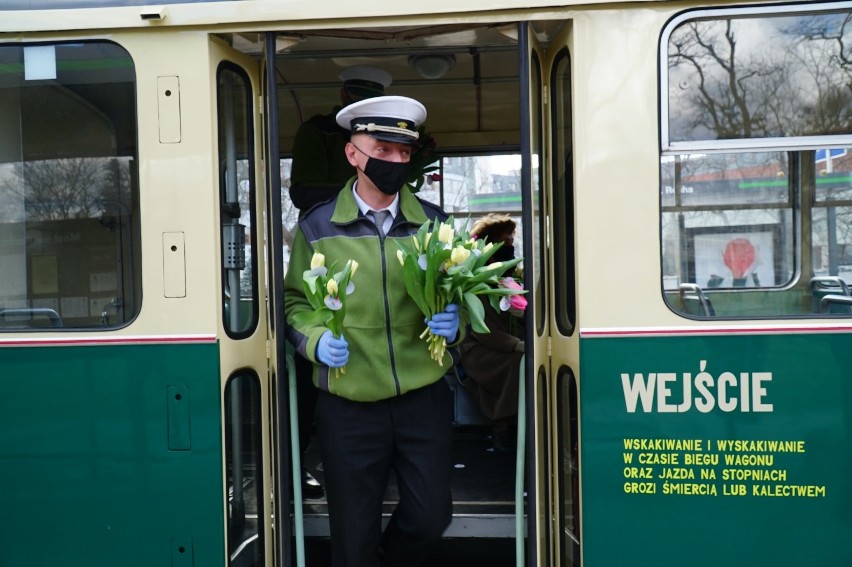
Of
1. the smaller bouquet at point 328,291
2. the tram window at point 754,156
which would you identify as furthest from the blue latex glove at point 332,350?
the tram window at point 754,156

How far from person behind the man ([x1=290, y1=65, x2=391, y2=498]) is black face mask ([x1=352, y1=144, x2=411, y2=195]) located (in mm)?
692

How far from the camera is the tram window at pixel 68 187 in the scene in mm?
2896

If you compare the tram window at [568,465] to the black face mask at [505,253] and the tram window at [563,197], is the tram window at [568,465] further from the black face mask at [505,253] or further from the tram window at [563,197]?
the black face mask at [505,253]

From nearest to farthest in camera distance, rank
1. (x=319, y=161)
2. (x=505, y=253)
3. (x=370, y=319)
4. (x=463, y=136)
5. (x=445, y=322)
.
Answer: (x=445, y=322)
(x=370, y=319)
(x=319, y=161)
(x=505, y=253)
(x=463, y=136)

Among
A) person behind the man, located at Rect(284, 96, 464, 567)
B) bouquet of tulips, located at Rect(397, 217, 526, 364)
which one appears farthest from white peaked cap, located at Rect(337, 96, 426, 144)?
bouquet of tulips, located at Rect(397, 217, 526, 364)

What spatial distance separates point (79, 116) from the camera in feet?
9.55

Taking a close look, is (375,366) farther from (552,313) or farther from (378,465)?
(552,313)

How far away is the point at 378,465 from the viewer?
2.89 metres

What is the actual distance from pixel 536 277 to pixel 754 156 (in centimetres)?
93

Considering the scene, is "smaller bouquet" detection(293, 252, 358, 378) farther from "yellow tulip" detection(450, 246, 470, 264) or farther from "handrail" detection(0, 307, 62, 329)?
Result: "handrail" detection(0, 307, 62, 329)

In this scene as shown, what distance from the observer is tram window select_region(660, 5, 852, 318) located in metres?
2.72

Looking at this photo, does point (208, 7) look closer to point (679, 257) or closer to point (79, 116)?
point (79, 116)

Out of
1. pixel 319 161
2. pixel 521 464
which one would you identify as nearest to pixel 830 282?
pixel 521 464

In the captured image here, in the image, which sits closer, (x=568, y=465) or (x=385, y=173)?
(x=385, y=173)
